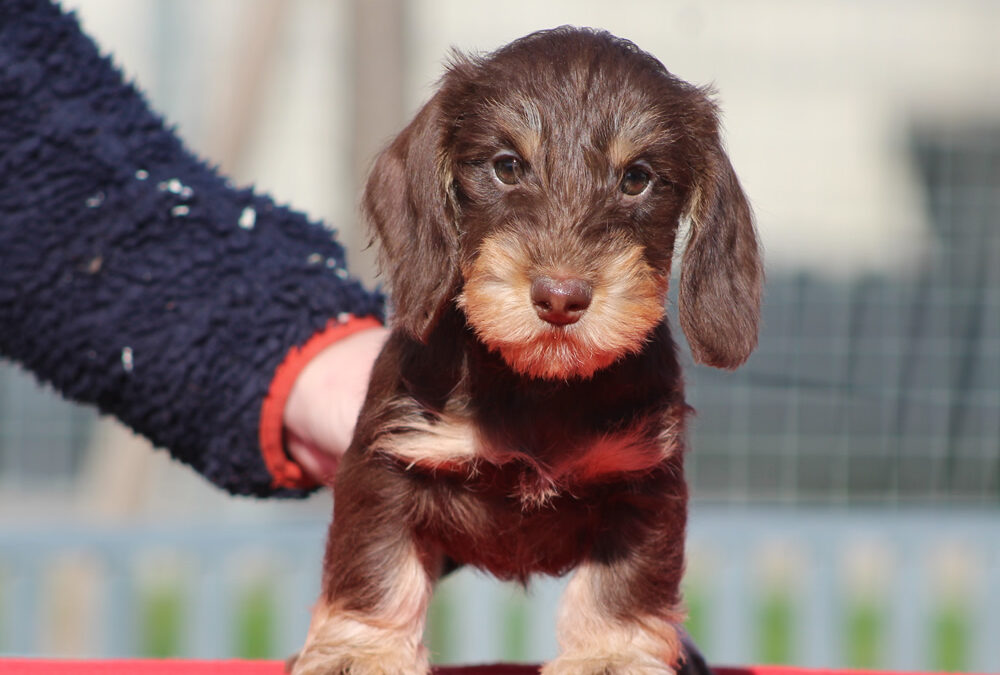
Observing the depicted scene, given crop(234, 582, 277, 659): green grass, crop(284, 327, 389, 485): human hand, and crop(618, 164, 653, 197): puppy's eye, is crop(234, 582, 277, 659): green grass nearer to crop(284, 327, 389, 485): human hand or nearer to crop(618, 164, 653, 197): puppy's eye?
crop(284, 327, 389, 485): human hand

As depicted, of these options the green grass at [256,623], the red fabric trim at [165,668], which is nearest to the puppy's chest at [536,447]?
the red fabric trim at [165,668]

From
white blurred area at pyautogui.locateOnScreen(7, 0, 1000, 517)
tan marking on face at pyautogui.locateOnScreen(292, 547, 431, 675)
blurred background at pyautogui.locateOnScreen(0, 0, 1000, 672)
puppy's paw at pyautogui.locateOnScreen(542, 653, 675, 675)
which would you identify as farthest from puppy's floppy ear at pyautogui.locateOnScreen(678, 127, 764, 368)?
white blurred area at pyautogui.locateOnScreen(7, 0, 1000, 517)

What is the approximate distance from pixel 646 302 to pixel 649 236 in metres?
0.23

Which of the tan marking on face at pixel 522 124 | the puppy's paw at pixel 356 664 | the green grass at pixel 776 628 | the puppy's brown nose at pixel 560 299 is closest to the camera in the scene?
the puppy's brown nose at pixel 560 299

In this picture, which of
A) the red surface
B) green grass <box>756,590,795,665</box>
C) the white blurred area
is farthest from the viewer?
the white blurred area

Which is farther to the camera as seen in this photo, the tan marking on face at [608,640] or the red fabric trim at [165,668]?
the red fabric trim at [165,668]

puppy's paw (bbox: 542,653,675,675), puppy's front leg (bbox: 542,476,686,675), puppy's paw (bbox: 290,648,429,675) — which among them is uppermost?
puppy's front leg (bbox: 542,476,686,675)

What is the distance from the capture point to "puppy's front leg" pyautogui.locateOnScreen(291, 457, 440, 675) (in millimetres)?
2367

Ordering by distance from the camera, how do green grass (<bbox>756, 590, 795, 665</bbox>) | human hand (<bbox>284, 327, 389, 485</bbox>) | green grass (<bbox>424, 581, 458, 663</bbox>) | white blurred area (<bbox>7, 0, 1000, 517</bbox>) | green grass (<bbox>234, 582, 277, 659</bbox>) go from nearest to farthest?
human hand (<bbox>284, 327, 389, 485</bbox>), green grass (<bbox>424, 581, 458, 663</bbox>), green grass (<bbox>234, 582, 277, 659</bbox>), green grass (<bbox>756, 590, 795, 665</bbox>), white blurred area (<bbox>7, 0, 1000, 517</bbox>)

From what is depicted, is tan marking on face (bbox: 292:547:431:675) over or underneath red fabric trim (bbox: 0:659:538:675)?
over

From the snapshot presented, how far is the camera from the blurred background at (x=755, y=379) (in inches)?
247

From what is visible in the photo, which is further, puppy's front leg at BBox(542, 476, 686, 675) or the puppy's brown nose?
puppy's front leg at BBox(542, 476, 686, 675)

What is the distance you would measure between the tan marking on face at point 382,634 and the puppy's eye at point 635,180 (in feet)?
2.69

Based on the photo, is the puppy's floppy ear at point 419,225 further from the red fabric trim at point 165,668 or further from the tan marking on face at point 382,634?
the red fabric trim at point 165,668
